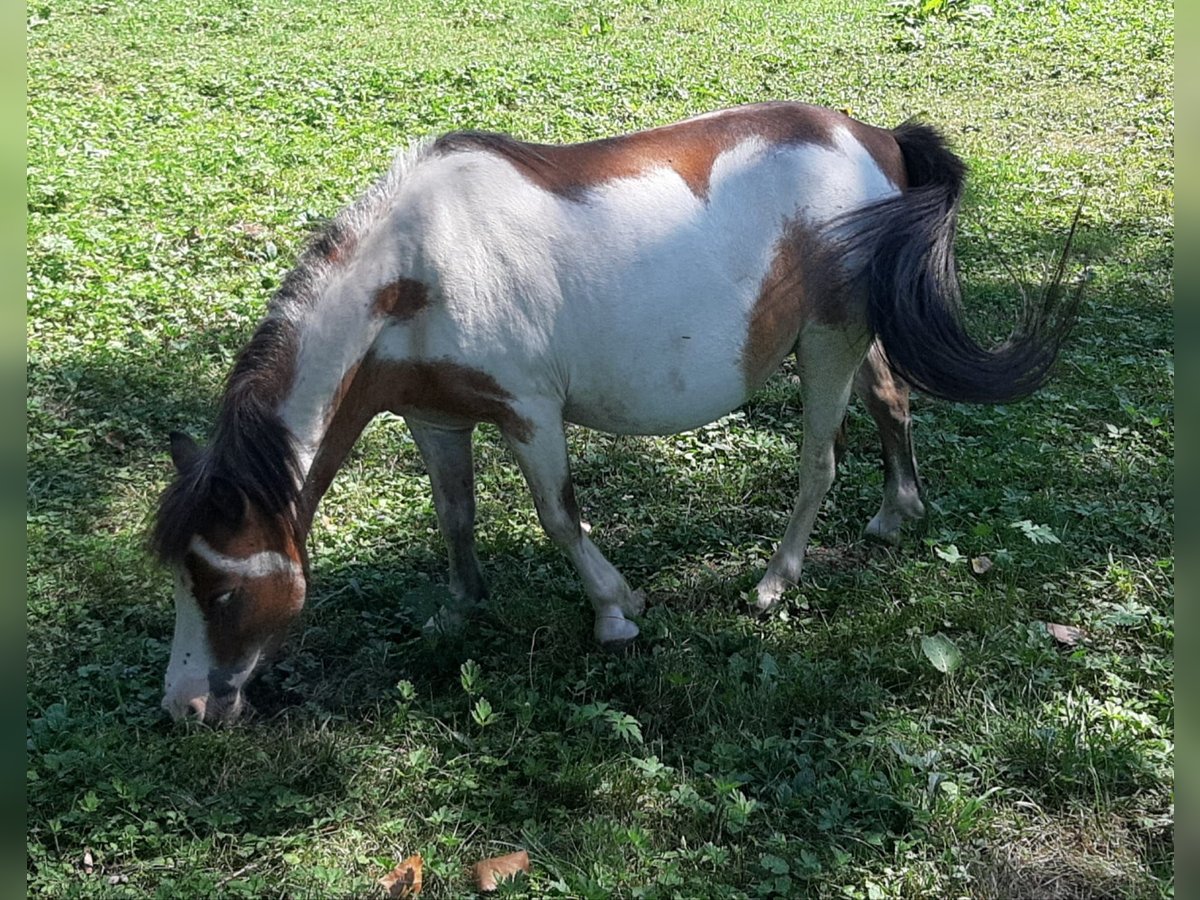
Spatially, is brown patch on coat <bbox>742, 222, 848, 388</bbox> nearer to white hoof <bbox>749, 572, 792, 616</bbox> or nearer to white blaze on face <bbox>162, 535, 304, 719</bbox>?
white hoof <bbox>749, 572, 792, 616</bbox>

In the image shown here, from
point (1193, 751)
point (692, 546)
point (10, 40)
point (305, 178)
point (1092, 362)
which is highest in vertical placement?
point (10, 40)

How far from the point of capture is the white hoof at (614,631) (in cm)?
398

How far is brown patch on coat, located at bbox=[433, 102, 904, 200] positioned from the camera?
12.4ft

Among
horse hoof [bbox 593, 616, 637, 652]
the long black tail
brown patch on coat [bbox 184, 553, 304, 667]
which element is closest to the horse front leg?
horse hoof [bbox 593, 616, 637, 652]

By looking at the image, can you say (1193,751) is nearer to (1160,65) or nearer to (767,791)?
(767,791)

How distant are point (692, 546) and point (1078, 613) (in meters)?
1.51

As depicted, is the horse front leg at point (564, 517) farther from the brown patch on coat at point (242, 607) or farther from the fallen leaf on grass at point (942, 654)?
the fallen leaf on grass at point (942, 654)

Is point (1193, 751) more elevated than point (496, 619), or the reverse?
point (1193, 751)

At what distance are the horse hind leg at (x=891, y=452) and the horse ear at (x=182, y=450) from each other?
2623 mm

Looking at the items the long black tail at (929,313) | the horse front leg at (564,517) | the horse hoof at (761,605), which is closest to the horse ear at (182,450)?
the horse front leg at (564,517)

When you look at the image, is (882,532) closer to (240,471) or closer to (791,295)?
(791,295)

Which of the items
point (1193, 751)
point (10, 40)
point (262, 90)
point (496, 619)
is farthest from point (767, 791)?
point (262, 90)

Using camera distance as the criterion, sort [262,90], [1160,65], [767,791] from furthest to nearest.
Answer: [1160,65]
[262,90]
[767,791]

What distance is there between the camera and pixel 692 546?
15.3 feet
